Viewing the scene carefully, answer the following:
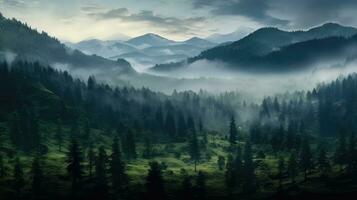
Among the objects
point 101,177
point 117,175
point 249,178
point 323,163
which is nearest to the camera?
point 101,177

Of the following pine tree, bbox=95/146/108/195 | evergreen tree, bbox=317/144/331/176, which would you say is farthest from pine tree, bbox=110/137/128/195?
evergreen tree, bbox=317/144/331/176

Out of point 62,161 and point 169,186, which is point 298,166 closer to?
point 169,186

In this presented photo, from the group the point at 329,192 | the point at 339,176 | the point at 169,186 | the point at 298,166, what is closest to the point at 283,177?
the point at 298,166

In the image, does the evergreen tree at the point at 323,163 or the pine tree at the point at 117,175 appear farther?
the evergreen tree at the point at 323,163

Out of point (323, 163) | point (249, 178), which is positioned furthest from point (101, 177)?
point (323, 163)

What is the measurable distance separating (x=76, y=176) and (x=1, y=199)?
2485 cm

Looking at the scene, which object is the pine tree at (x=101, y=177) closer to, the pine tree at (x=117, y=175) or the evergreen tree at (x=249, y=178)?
the pine tree at (x=117, y=175)

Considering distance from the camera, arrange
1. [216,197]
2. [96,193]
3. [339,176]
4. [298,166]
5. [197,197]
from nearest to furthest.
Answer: [96,193], [197,197], [216,197], [339,176], [298,166]

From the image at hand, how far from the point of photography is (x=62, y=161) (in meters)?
200

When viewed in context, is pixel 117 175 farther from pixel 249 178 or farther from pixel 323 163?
pixel 323 163

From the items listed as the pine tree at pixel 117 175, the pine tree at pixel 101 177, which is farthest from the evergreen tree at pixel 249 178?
the pine tree at pixel 101 177

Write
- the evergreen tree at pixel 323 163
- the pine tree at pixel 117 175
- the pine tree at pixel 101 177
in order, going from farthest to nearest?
the evergreen tree at pixel 323 163 → the pine tree at pixel 117 175 → the pine tree at pixel 101 177

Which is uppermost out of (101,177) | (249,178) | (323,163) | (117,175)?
(323,163)

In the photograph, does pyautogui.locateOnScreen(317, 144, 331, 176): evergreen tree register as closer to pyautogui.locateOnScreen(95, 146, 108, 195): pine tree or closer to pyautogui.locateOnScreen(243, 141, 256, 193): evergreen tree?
pyautogui.locateOnScreen(243, 141, 256, 193): evergreen tree
